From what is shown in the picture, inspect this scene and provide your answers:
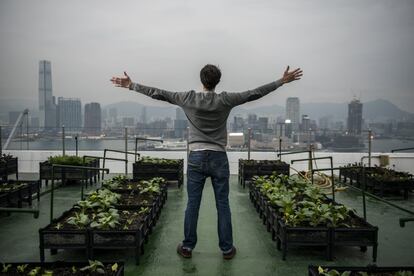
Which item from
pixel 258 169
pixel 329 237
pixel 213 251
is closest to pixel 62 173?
pixel 258 169

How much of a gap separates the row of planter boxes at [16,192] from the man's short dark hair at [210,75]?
117 inches

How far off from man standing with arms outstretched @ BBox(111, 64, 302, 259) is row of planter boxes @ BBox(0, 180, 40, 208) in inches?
103

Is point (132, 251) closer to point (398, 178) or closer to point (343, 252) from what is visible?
point (343, 252)

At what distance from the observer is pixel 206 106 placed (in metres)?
3.11

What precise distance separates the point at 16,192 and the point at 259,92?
3878 mm

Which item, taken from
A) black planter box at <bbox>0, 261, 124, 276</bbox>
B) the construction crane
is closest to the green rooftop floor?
black planter box at <bbox>0, 261, 124, 276</bbox>

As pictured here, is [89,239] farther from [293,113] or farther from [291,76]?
[293,113]

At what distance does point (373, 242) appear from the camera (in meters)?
3.41

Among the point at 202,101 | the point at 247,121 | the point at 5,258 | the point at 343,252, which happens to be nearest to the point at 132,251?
the point at 5,258

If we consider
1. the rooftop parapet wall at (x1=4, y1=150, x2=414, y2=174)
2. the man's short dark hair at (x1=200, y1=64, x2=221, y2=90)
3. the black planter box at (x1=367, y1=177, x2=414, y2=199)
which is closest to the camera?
the man's short dark hair at (x1=200, y1=64, x2=221, y2=90)

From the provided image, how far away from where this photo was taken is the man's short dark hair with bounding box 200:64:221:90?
3.15 metres

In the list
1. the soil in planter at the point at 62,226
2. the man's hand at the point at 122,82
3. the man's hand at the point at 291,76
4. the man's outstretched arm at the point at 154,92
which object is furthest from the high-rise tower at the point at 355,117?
the soil in planter at the point at 62,226

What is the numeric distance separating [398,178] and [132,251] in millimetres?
5227

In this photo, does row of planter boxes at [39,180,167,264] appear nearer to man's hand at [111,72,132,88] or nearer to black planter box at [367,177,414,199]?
man's hand at [111,72,132,88]
